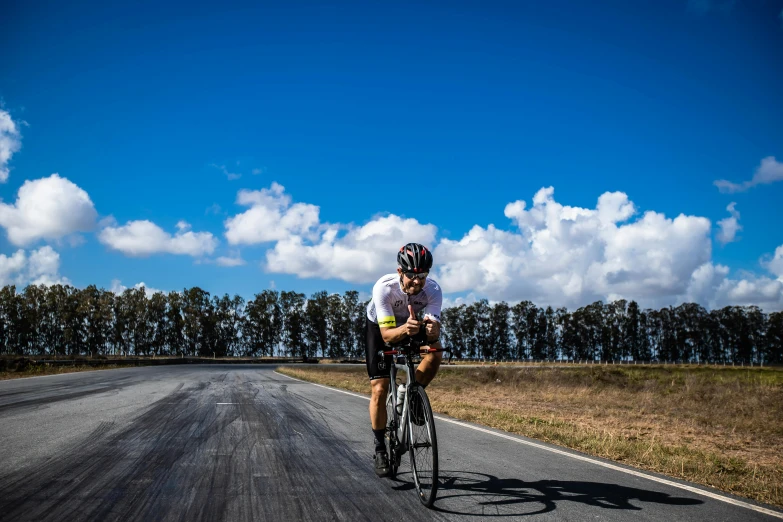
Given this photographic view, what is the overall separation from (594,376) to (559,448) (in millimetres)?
31939

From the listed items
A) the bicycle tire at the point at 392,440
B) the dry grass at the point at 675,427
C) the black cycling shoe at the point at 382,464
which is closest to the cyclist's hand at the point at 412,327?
the bicycle tire at the point at 392,440

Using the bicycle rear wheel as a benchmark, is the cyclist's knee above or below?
above

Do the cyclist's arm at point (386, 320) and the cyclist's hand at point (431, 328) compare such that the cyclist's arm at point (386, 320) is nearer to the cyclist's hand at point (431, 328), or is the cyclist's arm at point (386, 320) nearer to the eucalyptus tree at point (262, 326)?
the cyclist's hand at point (431, 328)

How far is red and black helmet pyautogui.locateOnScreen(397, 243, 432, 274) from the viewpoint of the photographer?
14.8ft

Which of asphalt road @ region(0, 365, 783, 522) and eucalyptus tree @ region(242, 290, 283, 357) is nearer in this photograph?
asphalt road @ region(0, 365, 783, 522)

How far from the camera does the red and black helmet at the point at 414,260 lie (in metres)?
4.51

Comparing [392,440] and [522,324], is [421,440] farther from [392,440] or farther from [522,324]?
[522,324]

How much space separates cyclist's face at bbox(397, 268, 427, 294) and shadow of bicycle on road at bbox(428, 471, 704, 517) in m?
1.77

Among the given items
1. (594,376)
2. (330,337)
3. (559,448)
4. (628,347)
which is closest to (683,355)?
(628,347)

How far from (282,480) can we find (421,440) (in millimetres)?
1362

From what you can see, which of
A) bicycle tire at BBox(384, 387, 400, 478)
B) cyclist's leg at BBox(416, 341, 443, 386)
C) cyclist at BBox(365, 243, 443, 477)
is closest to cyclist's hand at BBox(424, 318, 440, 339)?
cyclist at BBox(365, 243, 443, 477)

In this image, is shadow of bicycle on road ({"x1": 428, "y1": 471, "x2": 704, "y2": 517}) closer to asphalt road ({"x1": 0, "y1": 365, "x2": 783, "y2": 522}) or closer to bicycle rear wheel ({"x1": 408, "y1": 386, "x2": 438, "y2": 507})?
asphalt road ({"x1": 0, "y1": 365, "x2": 783, "y2": 522})

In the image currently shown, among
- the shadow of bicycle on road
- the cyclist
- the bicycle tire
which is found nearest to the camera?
the shadow of bicycle on road

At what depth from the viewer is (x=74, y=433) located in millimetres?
6863
